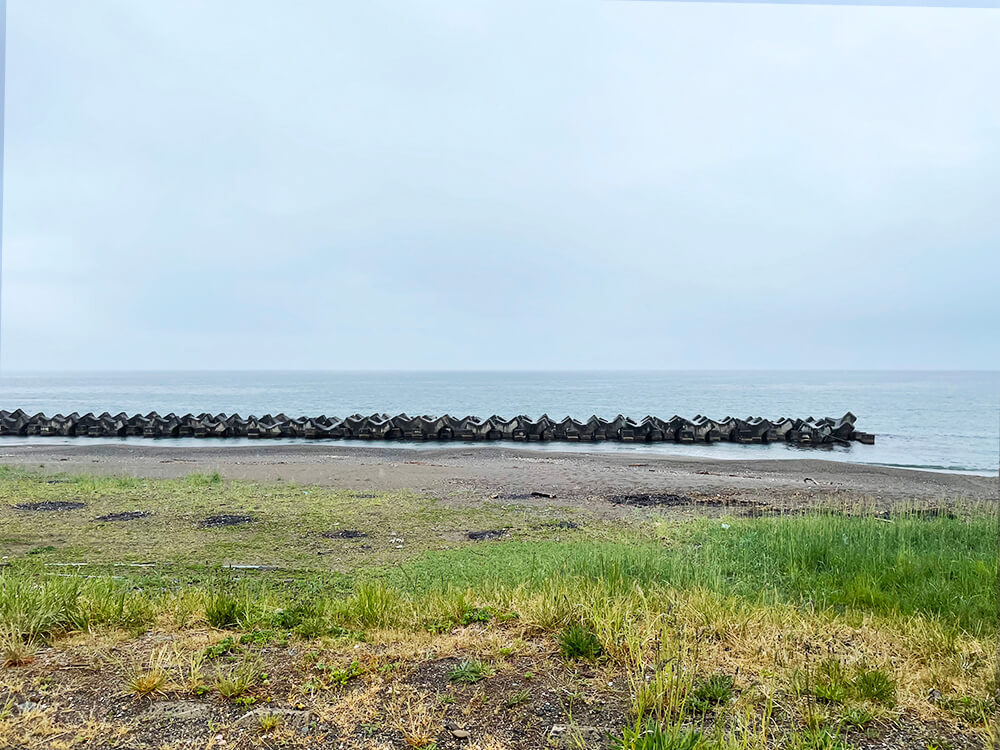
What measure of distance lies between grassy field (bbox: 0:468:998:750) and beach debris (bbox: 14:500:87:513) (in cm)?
407

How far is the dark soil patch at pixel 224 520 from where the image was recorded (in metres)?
9.08

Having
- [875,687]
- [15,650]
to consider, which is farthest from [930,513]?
[15,650]

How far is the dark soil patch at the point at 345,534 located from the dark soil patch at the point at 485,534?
141 centimetres

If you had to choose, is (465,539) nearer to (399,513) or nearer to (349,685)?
(399,513)

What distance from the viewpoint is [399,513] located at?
33.6 ft

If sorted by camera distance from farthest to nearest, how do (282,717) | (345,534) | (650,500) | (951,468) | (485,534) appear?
(951,468) < (650,500) < (485,534) < (345,534) < (282,717)

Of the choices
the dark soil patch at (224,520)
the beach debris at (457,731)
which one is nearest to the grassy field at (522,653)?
the beach debris at (457,731)

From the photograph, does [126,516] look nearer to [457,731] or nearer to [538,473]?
[457,731]

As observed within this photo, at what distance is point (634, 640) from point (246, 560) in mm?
5171

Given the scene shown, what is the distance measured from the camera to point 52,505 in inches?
405

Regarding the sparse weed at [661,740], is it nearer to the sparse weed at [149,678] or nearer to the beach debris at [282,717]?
the beach debris at [282,717]

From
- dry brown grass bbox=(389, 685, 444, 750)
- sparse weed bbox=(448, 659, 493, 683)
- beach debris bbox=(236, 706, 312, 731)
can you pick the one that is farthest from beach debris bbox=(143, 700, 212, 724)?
sparse weed bbox=(448, 659, 493, 683)

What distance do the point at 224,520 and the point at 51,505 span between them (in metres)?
3.19

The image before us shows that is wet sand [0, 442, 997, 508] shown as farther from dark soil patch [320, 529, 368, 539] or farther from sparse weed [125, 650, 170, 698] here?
sparse weed [125, 650, 170, 698]
